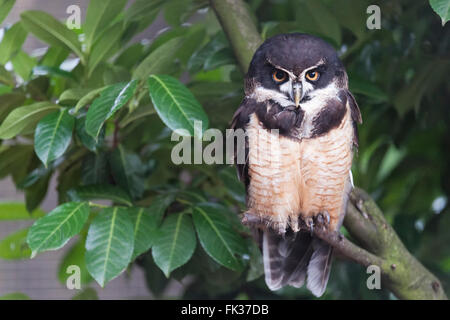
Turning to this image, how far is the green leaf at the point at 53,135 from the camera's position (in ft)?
4.32

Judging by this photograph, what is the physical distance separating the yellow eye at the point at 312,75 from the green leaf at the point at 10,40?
989 millimetres

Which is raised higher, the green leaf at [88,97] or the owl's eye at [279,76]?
the owl's eye at [279,76]

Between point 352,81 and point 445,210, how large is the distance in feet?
2.86

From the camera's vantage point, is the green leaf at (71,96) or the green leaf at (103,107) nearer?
the green leaf at (103,107)

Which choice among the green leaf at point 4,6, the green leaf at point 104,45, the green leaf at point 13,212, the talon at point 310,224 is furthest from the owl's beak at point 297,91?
the green leaf at point 13,212

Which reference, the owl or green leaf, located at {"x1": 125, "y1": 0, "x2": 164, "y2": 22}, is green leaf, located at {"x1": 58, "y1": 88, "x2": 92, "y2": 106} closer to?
green leaf, located at {"x1": 125, "y1": 0, "x2": 164, "y2": 22}

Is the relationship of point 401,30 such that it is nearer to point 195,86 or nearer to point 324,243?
point 195,86

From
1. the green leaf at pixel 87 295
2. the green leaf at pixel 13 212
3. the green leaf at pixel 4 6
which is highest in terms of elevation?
the green leaf at pixel 4 6

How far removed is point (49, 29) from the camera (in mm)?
1512

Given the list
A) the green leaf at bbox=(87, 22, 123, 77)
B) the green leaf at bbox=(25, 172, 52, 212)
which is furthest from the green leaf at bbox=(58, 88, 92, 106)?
the green leaf at bbox=(25, 172, 52, 212)

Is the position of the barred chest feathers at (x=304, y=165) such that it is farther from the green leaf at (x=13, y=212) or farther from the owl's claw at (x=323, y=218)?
the green leaf at (x=13, y=212)

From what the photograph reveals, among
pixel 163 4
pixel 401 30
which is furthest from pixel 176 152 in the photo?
pixel 401 30

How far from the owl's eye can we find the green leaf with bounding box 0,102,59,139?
65cm
